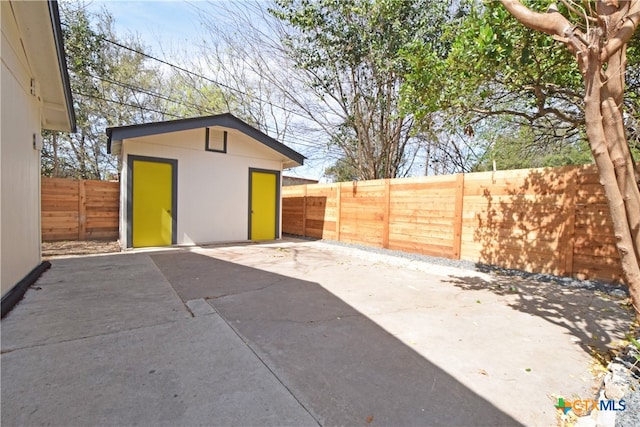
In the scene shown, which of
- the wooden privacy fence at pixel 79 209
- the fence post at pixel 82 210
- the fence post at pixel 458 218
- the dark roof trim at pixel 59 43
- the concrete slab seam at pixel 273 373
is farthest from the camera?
the fence post at pixel 82 210

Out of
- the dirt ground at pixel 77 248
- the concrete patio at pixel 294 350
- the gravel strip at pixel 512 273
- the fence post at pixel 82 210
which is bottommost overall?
the dirt ground at pixel 77 248

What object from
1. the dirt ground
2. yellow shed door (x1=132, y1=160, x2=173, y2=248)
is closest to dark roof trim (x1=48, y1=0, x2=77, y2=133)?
yellow shed door (x1=132, y1=160, x2=173, y2=248)

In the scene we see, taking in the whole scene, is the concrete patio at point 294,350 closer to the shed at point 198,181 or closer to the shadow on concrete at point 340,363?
the shadow on concrete at point 340,363

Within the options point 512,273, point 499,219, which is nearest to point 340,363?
point 512,273

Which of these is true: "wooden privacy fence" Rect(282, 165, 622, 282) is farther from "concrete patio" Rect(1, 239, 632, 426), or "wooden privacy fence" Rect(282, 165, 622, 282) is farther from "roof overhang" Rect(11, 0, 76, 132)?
"roof overhang" Rect(11, 0, 76, 132)

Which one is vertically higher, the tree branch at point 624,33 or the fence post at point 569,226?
the tree branch at point 624,33

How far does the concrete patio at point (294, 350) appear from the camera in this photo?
1.80 m

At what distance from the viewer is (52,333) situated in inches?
107

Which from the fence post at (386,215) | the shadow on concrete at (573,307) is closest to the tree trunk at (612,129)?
the shadow on concrete at (573,307)

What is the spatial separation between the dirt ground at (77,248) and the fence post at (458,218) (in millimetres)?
7983

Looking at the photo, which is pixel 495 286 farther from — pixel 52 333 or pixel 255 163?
pixel 255 163

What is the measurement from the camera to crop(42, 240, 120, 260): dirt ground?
678cm

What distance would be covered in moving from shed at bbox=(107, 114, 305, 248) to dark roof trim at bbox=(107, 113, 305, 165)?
2cm

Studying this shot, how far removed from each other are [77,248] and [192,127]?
4.12 meters
